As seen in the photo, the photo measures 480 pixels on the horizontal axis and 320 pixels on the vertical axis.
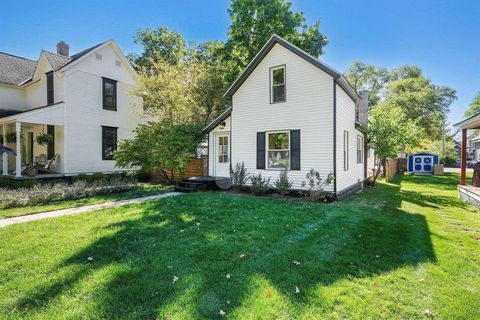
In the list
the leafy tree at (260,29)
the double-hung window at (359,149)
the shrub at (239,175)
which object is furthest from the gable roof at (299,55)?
the leafy tree at (260,29)

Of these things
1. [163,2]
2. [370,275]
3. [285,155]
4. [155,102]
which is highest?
[163,2]

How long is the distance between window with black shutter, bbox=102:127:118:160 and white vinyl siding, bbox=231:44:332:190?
858cm

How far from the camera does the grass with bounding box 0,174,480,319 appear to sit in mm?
2998

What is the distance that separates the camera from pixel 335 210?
26.4 ft

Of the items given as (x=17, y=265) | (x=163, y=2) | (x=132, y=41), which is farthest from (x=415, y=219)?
(x=132, y=41)

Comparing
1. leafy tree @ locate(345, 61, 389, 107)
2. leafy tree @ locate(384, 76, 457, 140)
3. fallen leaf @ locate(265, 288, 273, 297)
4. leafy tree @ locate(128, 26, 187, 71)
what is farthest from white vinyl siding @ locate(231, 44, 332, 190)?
leafy tree @ locate(345, 61, 389, 107)

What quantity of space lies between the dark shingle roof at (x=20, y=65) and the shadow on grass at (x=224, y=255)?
43.0 feet

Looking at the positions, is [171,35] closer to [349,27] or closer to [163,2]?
[163,2]

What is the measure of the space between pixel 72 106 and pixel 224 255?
14344 millimetres

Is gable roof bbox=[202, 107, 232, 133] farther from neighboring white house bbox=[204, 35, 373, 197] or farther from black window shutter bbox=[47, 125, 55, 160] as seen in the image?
black window shutter bbox=[47, 125, 55, 160]

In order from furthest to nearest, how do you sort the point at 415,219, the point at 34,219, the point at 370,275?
the point at 415,219 < the point at 34,219 < the point at 370,275

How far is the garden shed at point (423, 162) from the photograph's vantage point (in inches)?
984

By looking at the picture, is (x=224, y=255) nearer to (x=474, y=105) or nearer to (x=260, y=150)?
(x=260, y=150)

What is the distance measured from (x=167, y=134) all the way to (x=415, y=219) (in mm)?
10468
